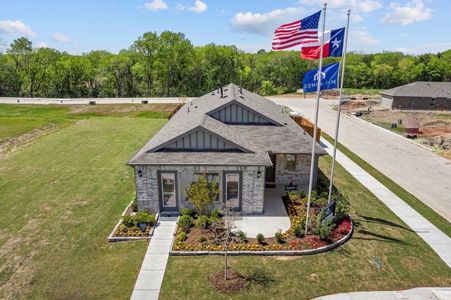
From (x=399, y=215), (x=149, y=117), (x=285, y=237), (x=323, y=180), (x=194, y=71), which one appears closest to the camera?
(x=285, y=237)

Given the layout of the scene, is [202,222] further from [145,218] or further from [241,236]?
[145,218]

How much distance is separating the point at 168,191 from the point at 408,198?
14.7m

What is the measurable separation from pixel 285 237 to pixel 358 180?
1021 cm

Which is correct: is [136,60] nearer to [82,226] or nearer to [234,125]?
[234,125]

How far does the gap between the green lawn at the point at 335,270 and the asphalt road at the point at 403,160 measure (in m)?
5.18

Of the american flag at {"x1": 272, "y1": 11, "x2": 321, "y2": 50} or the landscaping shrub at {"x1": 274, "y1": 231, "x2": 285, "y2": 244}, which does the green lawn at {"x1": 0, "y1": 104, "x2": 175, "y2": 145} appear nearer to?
the landscaping shrub at {"x1": 274, "y1": 231, "x2": 285, "y2": 244}

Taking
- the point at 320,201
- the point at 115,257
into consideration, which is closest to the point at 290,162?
the point at 320,201

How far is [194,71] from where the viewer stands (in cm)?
7375

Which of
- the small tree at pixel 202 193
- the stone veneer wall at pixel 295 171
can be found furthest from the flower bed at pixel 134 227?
the stone veneer wall at pixel 295 171

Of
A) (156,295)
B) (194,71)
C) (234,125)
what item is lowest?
(156,295)

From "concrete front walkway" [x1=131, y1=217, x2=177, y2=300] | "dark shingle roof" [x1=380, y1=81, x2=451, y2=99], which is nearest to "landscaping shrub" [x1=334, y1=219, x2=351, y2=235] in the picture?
"concrete front walkway" [x1=131, y1=217, x2=177, y2=300]

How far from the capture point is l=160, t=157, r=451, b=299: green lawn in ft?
36.6

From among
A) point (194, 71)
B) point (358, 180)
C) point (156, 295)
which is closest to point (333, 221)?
point (358, 180)

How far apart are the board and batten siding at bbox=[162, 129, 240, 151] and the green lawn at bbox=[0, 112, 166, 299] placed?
4.98 m
